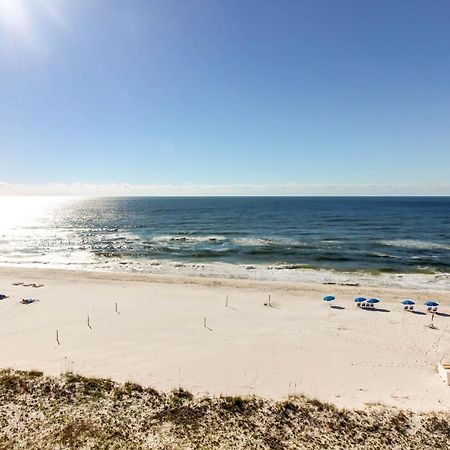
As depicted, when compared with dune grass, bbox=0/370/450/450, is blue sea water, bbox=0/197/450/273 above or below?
below

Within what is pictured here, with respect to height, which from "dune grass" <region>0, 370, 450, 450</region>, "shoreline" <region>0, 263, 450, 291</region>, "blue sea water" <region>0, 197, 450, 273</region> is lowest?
"shoreline" <region>0, 263, 450, 291</region>

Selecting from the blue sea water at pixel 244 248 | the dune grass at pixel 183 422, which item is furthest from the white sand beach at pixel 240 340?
the blue sea water at pixel 244 248

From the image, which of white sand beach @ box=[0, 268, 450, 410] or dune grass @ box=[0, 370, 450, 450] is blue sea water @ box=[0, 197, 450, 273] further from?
dune grass @ box=[0, 370, 450, 450]

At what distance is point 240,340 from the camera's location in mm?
25328

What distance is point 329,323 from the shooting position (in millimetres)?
29406

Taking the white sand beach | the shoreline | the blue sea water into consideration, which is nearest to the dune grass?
the white sand beach

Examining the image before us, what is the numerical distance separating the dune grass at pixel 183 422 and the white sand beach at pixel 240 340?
1.71 meters

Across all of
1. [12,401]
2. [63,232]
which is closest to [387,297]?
[12,401]

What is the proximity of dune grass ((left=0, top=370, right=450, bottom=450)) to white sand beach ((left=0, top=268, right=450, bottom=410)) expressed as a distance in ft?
5.60

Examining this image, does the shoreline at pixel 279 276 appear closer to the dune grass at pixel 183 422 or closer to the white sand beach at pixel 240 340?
the white sand beach at pixel 240 340

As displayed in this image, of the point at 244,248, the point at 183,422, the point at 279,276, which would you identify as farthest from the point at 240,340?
the point at 244,248

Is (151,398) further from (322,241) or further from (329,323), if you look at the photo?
(322,241)

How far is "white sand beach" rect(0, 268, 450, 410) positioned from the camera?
19.5 meters

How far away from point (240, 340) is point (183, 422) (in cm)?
1071
